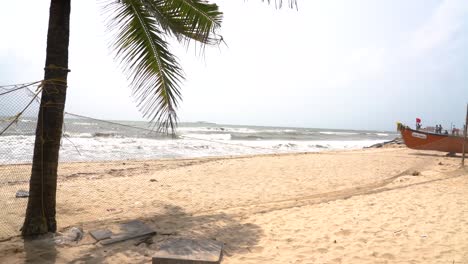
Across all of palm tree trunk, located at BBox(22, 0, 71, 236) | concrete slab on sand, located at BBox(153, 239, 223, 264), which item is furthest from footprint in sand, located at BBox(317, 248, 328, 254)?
palm tree trunk, located at BBox(22, 0, 71, 236)

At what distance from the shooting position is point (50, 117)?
13.4 ft

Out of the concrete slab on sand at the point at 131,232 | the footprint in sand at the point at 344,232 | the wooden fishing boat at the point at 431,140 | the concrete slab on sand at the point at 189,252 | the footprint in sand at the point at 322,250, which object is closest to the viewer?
the concrete slab on sand at the point at 189,252

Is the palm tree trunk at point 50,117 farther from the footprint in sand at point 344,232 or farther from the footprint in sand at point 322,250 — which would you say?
the footprint in sand at point 344,232

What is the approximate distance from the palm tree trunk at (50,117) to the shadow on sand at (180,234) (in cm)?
87

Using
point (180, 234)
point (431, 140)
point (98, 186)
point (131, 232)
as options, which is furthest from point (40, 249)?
point (431, 140)

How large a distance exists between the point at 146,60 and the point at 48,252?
2.56m

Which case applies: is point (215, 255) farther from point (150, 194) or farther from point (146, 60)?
point (150, 194)

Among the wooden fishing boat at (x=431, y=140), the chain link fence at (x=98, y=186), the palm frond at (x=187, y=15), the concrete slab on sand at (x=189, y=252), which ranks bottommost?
the chain link fence at (x=98, y=186)

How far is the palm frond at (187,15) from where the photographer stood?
4410 mm

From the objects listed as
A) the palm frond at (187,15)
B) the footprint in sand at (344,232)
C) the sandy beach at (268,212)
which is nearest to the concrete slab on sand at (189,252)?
the sandy beach at (268,212)

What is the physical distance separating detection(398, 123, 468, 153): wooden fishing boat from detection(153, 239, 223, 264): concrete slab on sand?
49.6 ft

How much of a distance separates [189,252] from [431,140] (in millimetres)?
15961

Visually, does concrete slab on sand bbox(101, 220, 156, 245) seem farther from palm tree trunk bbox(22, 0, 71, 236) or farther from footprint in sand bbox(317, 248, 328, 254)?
footprint in sand bbox(317, 248, 328, 254)

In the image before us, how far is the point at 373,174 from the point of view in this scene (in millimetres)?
10055
